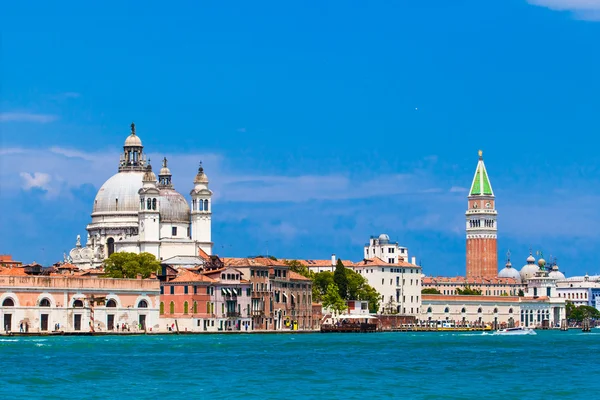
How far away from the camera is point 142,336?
94.1m

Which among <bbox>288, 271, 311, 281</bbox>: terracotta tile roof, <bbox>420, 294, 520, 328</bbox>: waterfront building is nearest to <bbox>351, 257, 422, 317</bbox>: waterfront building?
<bbox>420, 294, 520, 328</bbox>: waterfront building

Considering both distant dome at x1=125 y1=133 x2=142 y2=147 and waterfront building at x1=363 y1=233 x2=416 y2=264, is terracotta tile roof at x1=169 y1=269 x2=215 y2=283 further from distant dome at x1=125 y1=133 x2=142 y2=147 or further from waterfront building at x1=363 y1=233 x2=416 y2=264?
waterfront building at x1=363 y1=233 x2=416 y2=264

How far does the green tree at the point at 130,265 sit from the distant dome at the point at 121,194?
530 inches

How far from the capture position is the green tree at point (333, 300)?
12350 cm

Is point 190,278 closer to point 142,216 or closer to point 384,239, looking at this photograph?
point 142,216

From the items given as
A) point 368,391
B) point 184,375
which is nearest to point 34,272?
point 184,375

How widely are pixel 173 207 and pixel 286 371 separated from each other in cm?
6409

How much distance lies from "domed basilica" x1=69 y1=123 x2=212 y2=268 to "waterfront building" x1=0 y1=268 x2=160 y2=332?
17298 millimetres

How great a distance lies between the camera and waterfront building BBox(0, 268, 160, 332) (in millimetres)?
92125

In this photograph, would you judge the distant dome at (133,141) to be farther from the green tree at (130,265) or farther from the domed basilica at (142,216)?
the green tree at (130,265)

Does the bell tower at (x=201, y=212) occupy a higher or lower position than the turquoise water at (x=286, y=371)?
higher

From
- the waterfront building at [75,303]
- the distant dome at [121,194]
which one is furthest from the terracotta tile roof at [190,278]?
the distant dome at [121,194]

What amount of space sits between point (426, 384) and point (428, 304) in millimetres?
102147

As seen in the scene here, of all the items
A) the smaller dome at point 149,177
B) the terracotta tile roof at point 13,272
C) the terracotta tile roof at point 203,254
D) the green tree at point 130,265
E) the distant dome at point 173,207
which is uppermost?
the smaller dome at point 149,177
